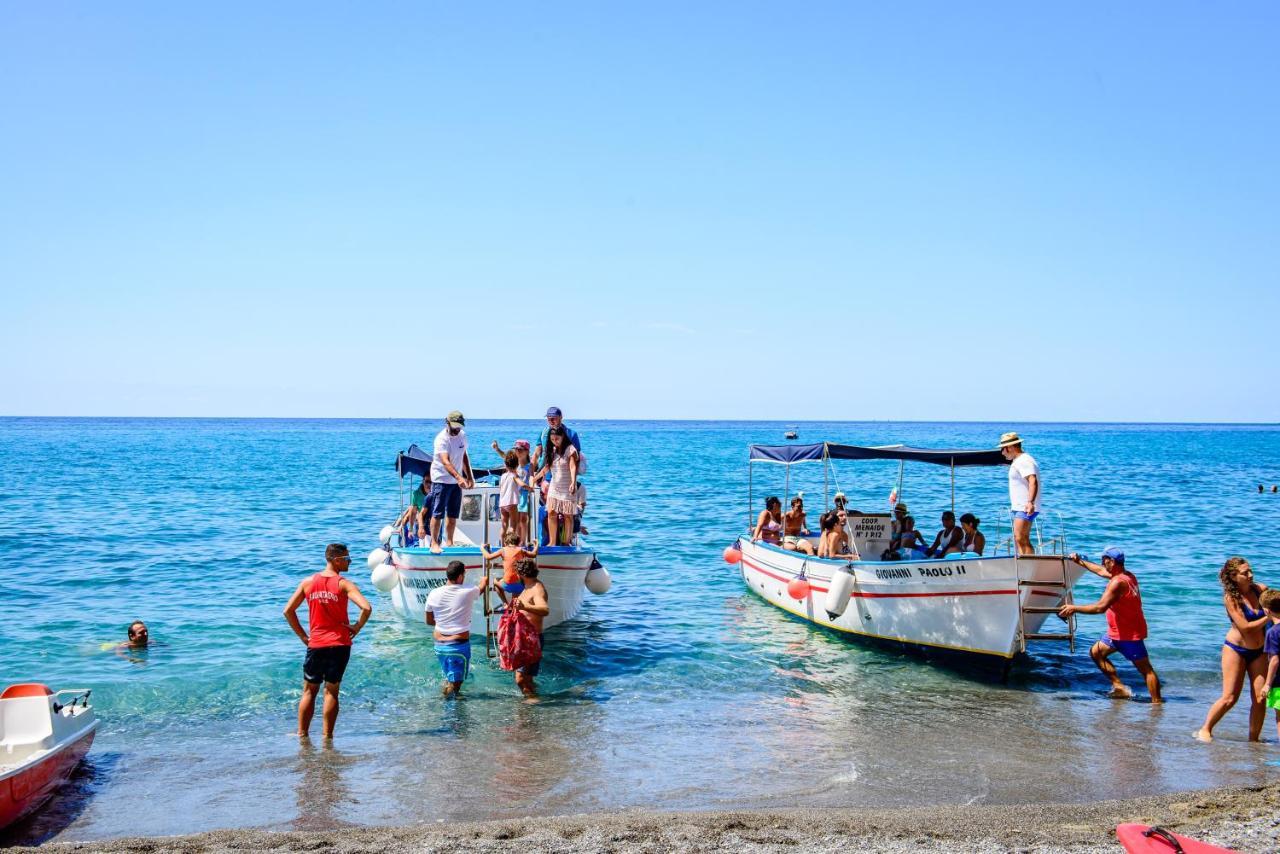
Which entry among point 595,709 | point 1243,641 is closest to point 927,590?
point 1243,641

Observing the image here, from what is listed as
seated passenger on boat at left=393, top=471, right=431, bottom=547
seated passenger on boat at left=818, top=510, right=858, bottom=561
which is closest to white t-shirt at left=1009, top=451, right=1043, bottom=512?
seated passenger on boat at left=818, top=510, right=858, bottom=561

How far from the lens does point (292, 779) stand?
911 cm

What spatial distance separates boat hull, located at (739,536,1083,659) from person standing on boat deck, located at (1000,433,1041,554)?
29cm

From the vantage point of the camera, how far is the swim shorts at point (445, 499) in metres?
14.3

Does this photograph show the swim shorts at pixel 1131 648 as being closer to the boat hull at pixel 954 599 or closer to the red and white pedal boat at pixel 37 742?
the boat hull at pixel 954 599

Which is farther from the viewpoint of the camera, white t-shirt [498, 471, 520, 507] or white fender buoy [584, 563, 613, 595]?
white fender buoy [584, 563, 613, 595]

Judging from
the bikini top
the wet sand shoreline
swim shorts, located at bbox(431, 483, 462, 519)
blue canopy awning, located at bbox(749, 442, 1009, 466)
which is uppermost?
blue canopy awning, located at bbox(749, 442, 1009, 466)

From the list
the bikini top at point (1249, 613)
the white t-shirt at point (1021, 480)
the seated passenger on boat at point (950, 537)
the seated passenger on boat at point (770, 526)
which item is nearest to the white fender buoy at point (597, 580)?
the seated passenger on boat at point (770, 526)

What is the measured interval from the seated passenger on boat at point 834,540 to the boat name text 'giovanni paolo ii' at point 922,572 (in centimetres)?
108

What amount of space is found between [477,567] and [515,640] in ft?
7.65

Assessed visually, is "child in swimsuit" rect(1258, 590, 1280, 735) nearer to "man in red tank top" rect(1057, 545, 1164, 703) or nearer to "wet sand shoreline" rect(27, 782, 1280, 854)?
"wet sand shoreline" rect(27, 782, 1280, 854)

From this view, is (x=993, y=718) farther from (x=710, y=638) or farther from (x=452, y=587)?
(x=452, y=587)

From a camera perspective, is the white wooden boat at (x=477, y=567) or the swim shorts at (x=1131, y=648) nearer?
the swim shorts at (x=1131, y=648)

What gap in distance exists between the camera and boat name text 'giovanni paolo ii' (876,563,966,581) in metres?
13.1
